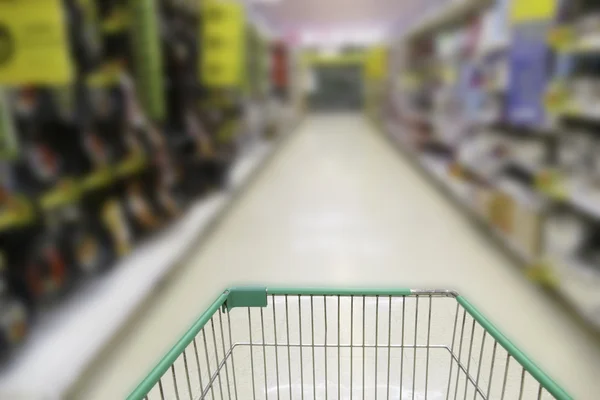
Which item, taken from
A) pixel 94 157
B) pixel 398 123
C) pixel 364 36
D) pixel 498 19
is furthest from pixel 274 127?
pixel 364 36

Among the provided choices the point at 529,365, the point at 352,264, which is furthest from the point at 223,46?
the point at 529,365

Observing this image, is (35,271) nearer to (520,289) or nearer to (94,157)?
(94,157)

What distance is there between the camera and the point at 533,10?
7.21ft

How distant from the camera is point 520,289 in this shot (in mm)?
2348

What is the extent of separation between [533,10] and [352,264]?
1.67 meters

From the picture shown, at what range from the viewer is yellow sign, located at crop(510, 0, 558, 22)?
2.13 metres

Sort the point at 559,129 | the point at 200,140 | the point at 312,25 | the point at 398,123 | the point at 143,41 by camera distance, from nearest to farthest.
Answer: the point at 559,129, the point at 143,41, the point at 200,140, the point at 398,123, the point at 312,25

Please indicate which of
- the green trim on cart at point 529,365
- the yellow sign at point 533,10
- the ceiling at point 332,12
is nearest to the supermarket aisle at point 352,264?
the green trim on cart at point 529,365

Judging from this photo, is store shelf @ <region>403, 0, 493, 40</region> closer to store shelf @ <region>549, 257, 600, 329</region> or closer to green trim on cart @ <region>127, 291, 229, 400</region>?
store shelf @ <region>549, 257, 600, 329</region>

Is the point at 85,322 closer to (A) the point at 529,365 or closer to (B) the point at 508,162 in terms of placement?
(A) the point at 529,365

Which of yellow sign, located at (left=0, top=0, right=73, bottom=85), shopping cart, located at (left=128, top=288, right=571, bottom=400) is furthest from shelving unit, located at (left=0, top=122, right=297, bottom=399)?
yellow sign, located at (left=0, top=0, right=73, bottom=85)

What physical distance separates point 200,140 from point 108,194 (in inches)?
37.6

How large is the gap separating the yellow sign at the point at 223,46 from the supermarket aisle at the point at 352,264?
117cm

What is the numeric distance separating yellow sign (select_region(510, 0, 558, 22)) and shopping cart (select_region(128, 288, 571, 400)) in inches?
73.5
